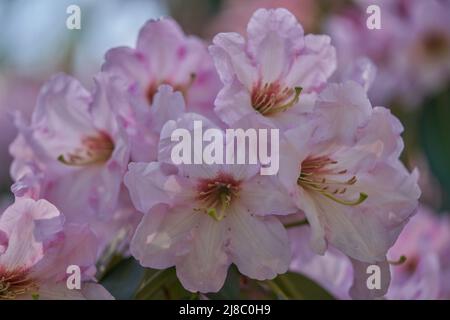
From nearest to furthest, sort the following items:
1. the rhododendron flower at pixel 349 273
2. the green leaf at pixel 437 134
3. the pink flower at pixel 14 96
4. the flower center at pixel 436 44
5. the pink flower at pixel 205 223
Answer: the pink flower at pixel 205 223, the rhododendron flower at pixel 349 273, the green leaf at pixel 437 134, the flower center at pixel 436 44, the pink flower at pixel 14 96

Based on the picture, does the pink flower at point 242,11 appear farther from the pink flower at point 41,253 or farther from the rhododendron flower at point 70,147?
the pink flower at point 41,253

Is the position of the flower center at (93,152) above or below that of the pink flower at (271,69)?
below

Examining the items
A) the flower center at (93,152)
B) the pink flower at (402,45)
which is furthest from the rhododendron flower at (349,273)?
the pink flower at (402,45)

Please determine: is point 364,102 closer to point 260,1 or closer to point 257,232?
point 257,232

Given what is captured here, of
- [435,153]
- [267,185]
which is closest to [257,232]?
[267,185]

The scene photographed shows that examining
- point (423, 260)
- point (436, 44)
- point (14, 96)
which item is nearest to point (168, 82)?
point (423, 260)

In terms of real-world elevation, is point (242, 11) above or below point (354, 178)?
above

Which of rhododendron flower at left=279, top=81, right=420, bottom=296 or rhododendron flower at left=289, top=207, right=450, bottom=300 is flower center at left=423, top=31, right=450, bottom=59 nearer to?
rhododendron flower at left=289, top=207, right=450, bottom=300

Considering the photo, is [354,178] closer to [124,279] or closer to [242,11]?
[124,279]
